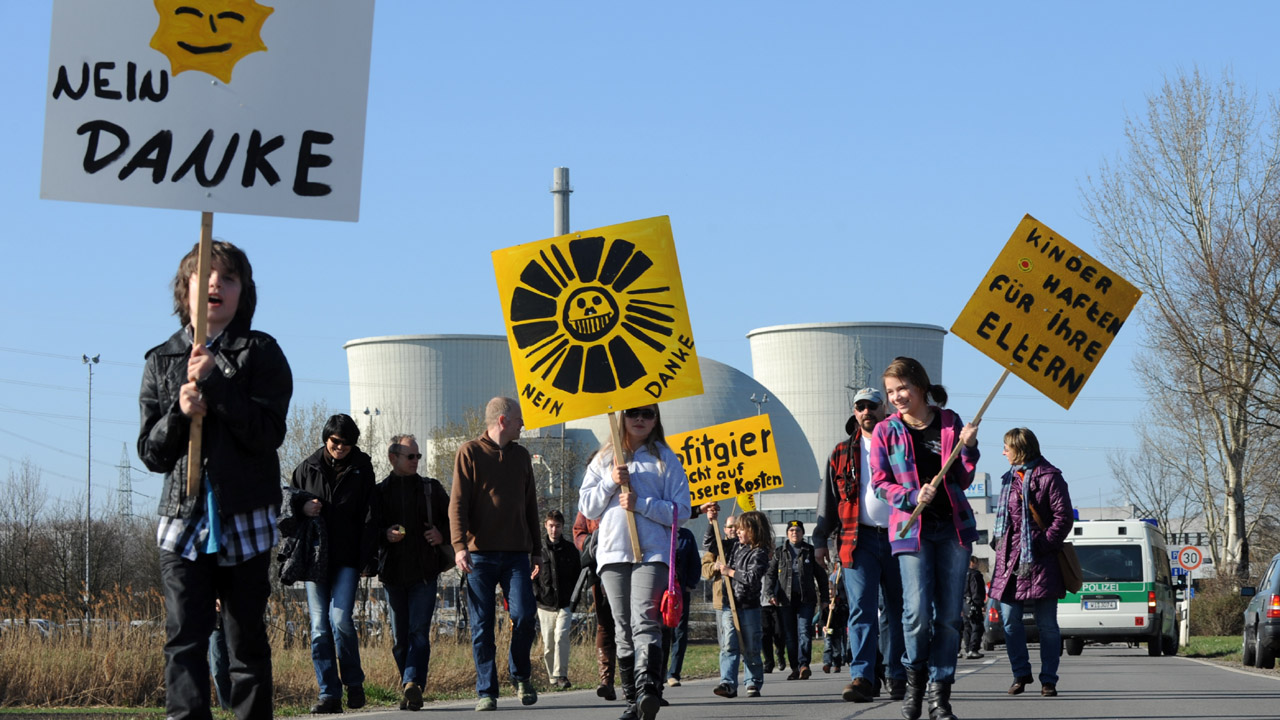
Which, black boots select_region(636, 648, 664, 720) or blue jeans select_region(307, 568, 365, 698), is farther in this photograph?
blue jeans select_region(307, 568, 365, 698)

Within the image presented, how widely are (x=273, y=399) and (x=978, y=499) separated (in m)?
116

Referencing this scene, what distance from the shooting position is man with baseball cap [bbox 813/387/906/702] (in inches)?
354

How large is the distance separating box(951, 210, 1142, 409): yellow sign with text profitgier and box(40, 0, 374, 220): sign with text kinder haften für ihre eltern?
14.7ft

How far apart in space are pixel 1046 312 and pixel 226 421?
560cm

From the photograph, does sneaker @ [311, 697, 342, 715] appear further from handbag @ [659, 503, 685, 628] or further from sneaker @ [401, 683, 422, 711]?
handbag @ [659, 503, 685, 628]

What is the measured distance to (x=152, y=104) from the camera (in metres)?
5.20

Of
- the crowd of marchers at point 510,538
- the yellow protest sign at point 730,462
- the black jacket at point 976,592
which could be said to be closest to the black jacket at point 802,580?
the yellow protest sign at point 730,462

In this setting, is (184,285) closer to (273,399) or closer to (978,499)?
(273,399)

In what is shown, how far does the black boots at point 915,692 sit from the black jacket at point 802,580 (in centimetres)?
687

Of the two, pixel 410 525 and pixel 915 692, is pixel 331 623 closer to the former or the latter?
pixel 410 525

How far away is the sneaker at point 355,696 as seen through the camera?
30.3ft

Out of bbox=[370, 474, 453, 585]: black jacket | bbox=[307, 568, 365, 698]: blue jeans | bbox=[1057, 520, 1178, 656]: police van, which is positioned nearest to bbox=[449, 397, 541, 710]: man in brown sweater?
bbox=[370, 474, 453, 585]: black jacket

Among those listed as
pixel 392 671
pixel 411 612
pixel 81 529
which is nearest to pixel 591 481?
pixel 411 612

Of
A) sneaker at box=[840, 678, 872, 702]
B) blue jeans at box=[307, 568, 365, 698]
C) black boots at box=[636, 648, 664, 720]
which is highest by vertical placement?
blue jeans at box=[307, 568, 365, 698]
